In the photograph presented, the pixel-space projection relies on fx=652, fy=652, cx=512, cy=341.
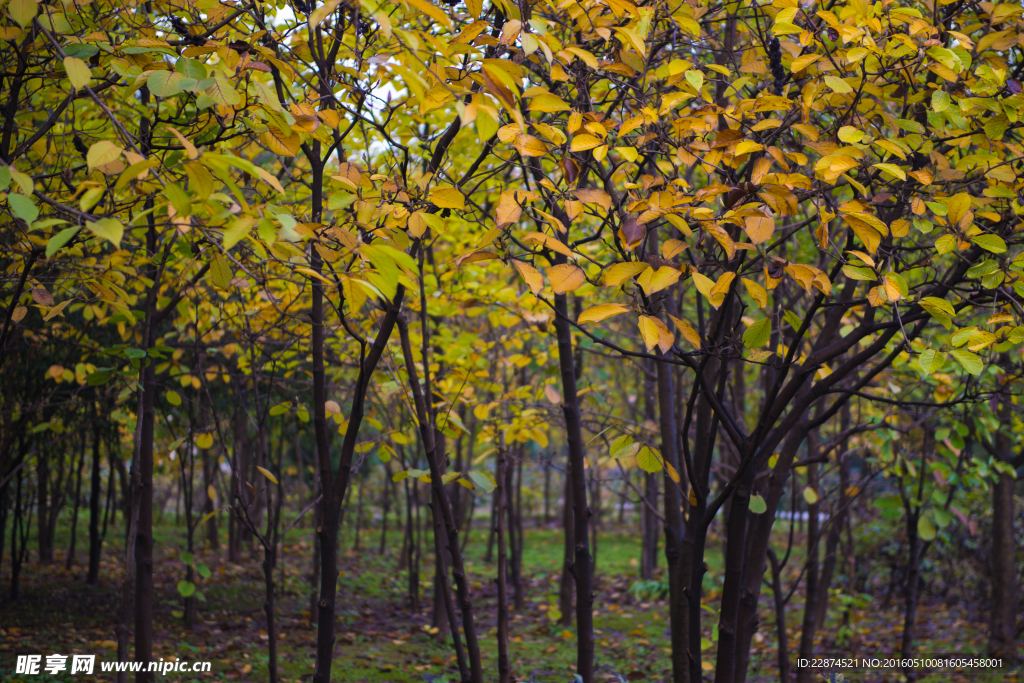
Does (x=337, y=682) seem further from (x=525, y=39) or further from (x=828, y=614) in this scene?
(x=828, y=614)

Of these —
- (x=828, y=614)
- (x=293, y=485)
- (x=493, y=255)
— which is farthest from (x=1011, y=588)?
(x=293, y=485)

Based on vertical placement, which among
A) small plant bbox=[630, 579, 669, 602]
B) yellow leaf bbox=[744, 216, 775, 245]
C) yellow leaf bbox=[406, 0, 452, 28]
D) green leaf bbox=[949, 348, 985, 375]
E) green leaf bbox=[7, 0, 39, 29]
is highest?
green leaf bbox=[7, 0, 39, 29]

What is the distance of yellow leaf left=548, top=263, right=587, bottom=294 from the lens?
1622 mm

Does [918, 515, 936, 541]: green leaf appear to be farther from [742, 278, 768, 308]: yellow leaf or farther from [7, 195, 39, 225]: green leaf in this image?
[7, 195, 39, 225]: green leaf

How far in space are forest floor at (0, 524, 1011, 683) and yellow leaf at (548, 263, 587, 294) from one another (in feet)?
9.09

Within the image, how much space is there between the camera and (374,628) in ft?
23.0

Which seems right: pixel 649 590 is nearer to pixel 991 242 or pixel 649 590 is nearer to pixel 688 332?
pixel 991 242

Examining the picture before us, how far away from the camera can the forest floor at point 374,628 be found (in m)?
5.17

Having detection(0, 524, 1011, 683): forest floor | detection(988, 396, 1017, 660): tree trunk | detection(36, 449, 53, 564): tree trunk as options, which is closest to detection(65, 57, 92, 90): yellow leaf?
detection(0, 524, 1011, 683): forest floor

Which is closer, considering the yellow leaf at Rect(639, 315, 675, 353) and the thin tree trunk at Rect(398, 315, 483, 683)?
the yellow leaf at Rect(639, 315, 675, 353)

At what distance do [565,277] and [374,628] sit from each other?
6487 mm

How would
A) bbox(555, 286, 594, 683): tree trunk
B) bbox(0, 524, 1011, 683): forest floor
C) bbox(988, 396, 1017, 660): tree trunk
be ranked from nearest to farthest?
1. bbox(555, 286, 594, 683): tree trunk
2. bbox(0, 524, 1011, 683): forest floor
3. bbox(988, 396, 1017, 660): tree trunk

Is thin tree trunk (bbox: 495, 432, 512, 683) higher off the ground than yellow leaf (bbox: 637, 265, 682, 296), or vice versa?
yellow leaf (bbox: 637, 265, 682, 296)

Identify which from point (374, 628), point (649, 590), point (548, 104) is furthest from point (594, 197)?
point (649, 590)
